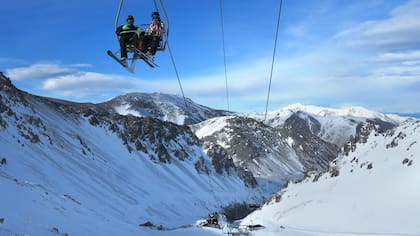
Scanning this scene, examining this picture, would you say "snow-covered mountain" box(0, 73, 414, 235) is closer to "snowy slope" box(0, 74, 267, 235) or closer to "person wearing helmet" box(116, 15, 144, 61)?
"snowy slope" box(0, 74, 267, 235)

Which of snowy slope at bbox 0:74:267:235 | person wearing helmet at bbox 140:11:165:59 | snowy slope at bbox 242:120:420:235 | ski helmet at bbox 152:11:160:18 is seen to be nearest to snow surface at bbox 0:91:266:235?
snowy slope at bbox 0:74:267:235

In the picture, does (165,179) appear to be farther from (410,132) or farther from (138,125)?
(410,132)

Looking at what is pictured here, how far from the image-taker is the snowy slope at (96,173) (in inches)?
815

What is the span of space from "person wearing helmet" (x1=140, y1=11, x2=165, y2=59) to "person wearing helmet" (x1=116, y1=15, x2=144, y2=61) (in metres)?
0.33

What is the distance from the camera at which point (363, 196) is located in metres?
35.6

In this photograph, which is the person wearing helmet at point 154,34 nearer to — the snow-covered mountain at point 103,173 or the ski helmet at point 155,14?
the ski helmet at point 155,14

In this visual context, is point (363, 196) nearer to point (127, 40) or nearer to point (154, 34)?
point (154, 34)

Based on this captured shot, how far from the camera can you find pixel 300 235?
2802cm

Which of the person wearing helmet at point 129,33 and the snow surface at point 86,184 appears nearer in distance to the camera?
the person wearing helmet at point 129,33

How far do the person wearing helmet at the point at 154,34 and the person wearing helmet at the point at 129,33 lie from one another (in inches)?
13.1

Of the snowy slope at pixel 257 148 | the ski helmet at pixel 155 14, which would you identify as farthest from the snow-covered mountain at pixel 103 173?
the ski helmet at pixel 155 14

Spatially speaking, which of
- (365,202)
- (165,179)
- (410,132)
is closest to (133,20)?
(365,202)

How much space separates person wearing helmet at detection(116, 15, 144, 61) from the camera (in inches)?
720

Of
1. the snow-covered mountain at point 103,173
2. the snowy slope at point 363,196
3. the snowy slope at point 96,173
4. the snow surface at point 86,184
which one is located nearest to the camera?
the snow surface at point 86,184
